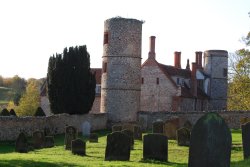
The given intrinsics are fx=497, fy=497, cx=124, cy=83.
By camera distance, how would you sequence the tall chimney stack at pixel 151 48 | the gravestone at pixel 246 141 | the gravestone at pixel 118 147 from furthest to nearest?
the tall chimney stack at pixel 151 48, the gravestone at pixel 118 147, the gravestone at pixel 246 141

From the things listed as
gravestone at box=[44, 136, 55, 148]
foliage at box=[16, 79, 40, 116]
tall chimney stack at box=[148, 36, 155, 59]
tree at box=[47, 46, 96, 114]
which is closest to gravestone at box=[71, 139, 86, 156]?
gravestone at box=[44, 136, 55, 148]

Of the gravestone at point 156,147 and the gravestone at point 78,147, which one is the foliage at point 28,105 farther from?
the gravestone at point 156,147

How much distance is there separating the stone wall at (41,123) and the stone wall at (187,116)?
3409mm

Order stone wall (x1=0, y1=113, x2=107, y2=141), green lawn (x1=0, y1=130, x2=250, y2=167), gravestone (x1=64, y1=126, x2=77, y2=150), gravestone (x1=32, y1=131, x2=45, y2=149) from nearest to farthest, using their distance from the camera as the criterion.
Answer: green lawn (x1=0, y1=130, x2=250, y2=167)
gravestone (x1=64, y1=126, x2=77, y2=150)
gravestone (x1=32, y1=131, x2=45, y2=149)
stone wall (x1=0, y1=113, x2=107, y2=141)

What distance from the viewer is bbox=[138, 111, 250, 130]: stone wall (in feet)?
131

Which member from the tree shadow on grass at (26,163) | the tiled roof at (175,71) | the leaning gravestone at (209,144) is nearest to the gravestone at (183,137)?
the tree shadow on grass at (26,163)

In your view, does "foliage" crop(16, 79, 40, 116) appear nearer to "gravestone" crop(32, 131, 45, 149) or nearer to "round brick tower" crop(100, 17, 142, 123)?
"round brick tower" crop(100, 17, 142, 123)

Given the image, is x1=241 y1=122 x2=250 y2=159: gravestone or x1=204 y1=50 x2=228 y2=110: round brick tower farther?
x1=204 y1=50 x2=228 y2=110: round brick tower

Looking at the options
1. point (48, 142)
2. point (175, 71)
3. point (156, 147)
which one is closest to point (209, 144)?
point (156, 147)

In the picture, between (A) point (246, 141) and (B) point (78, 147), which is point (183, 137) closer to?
(B) point (78, 147)

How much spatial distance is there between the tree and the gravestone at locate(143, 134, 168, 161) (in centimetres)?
2364

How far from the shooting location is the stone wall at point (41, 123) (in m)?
30.5

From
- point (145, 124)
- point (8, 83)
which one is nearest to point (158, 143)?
point (145, 124)

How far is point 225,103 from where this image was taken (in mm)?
57500
